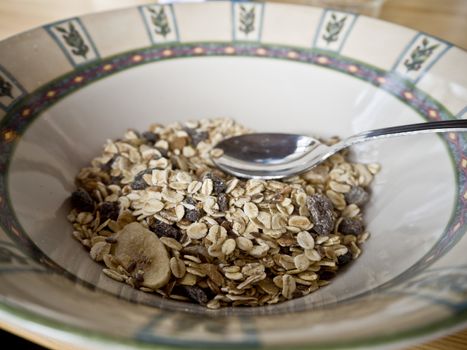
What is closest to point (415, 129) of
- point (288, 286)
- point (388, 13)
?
point (288, 286)

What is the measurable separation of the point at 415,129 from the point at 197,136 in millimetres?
360

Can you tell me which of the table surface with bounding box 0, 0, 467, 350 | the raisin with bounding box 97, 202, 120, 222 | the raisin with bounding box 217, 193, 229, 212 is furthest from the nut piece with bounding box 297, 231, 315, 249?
the table surface with bounding box 0, 0, 467, 350

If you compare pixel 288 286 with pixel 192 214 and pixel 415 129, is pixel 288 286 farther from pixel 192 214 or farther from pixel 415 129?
pixel 415 129

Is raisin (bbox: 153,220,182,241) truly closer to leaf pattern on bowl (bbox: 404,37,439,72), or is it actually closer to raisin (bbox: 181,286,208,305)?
raisin (bbox: 181,286,208,305)

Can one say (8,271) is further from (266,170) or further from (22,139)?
(266,170)

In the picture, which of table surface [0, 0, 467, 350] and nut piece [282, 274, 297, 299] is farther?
table surface [0, 0, 467, 350]

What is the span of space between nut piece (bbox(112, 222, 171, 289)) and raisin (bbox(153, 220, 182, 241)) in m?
0.02

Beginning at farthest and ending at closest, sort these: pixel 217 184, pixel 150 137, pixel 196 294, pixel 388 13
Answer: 1. pixel 388 13
2. pixel 150 137
3. pixel 217 184
4. pixel 196 294

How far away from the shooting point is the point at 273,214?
567 millimetres

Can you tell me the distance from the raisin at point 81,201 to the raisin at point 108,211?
0.01 meters

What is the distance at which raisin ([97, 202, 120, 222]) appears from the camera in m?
0.58

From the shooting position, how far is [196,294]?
49 centimetres

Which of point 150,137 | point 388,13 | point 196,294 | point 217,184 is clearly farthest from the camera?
point 388,13

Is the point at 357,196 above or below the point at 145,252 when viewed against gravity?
below
